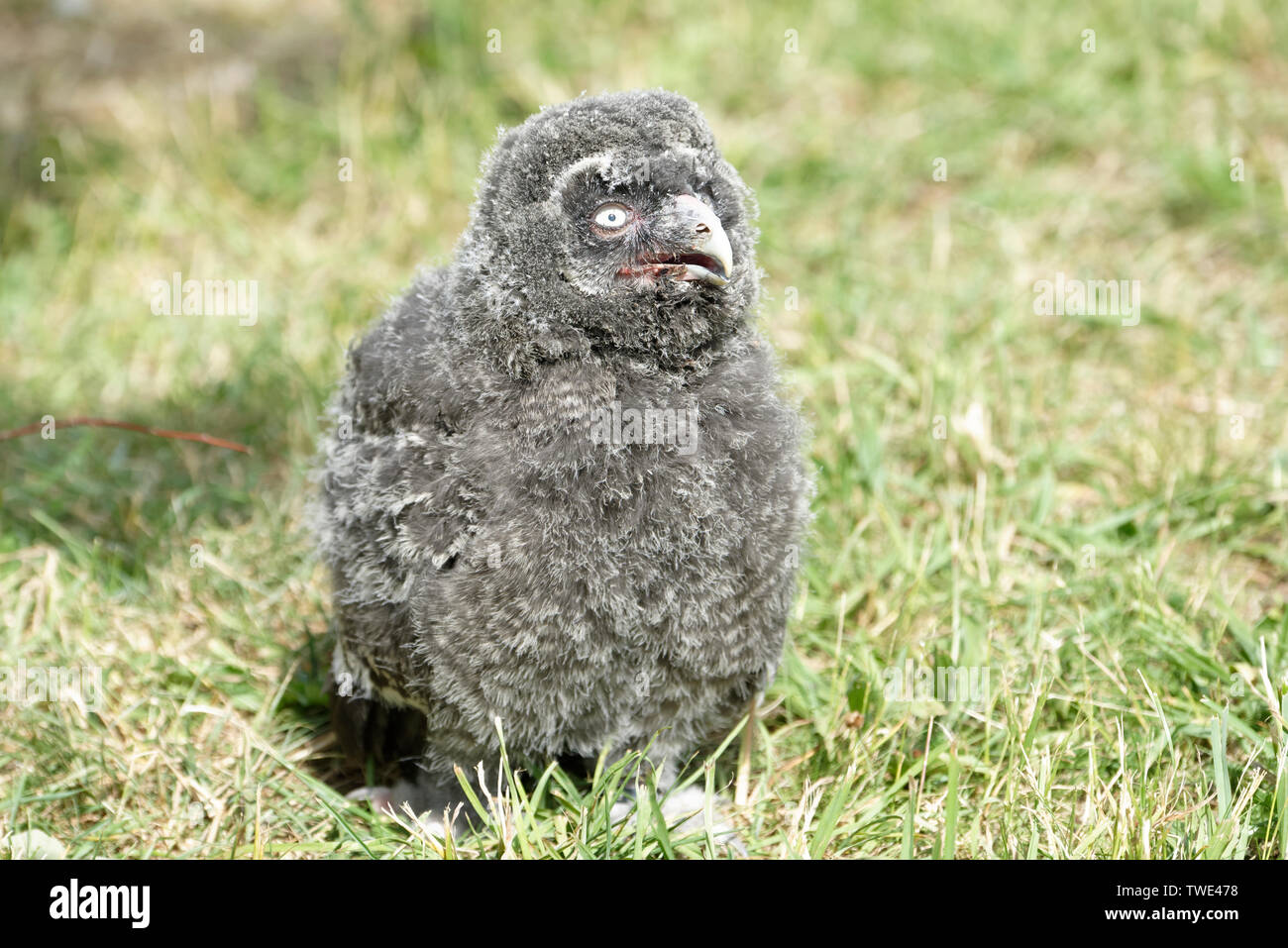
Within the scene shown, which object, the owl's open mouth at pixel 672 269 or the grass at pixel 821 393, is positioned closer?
the owl's open mouth at pixel 672 269

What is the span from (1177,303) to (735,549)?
3.07 meters

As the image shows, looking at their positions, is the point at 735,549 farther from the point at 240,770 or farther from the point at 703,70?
the point at 703,70

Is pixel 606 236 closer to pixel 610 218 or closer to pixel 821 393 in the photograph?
pixel 610 218

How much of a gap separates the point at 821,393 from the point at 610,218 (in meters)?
2.07

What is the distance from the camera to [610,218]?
286cm

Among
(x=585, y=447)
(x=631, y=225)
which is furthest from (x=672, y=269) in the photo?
(x=585, y=447)

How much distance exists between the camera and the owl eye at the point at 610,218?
2.86 metres

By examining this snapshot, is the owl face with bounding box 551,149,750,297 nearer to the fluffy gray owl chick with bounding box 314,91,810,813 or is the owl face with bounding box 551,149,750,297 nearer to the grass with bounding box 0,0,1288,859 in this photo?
the fluffy gray owl chick with bounding box 314,91,810,813

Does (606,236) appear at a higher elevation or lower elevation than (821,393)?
higher

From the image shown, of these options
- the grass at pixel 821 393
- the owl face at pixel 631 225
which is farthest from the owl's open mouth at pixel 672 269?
the grass at pixel 821 393

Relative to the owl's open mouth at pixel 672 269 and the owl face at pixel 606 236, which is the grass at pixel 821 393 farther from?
the owl's open mouth at pixel 672 269
